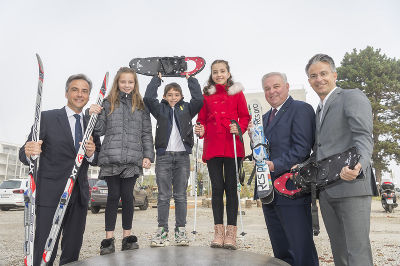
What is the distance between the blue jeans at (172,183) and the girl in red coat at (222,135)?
31 centimetres

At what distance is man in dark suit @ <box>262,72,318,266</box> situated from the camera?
238 cm

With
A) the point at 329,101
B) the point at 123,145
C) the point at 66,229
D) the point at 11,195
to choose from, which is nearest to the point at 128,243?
the point at 66,229

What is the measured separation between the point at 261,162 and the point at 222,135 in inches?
38.9

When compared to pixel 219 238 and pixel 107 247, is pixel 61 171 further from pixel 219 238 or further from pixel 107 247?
pixel 219 238

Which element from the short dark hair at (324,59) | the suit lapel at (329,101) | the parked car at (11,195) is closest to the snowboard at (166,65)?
the short dark hair at (324,59)

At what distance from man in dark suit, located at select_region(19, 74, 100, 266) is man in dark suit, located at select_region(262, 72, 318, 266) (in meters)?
1.75

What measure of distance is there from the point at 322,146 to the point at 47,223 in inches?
94.2

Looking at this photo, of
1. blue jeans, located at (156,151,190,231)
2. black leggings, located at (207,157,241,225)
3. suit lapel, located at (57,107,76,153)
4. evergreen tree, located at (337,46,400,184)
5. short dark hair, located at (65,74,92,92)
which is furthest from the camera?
evergreen tree, located at (337,46,400,184)

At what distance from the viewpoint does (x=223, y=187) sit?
344cm

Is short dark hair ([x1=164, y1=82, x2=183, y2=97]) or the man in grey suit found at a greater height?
short dark hair ([x1=164, y1=82, x2=183, y2=97])

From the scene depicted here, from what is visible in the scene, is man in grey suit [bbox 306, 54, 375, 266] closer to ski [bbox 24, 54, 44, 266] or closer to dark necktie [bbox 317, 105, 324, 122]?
dark necktie [bbox 317, 105, 324, 122]

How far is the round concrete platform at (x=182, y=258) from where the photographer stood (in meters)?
2.22

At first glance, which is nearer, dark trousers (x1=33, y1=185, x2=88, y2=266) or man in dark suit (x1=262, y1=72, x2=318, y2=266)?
man in dark suit (x1=262, y1=72, x2=318, y2=266)

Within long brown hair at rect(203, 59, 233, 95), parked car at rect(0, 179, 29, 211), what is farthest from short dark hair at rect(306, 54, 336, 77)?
parked car at rect(0, 179, 29, 211)
